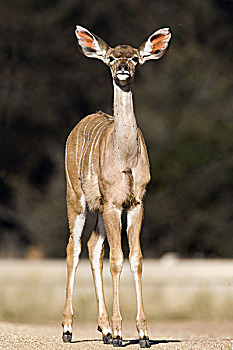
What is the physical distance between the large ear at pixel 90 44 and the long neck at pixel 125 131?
0.60 meters

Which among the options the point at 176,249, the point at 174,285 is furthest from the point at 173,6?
the point at 174,285

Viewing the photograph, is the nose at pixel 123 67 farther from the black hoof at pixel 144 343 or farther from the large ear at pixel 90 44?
the black hoof at pixel 144 343

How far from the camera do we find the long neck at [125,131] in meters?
9.51

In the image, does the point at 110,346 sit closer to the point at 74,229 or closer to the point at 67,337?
the point at 67,337

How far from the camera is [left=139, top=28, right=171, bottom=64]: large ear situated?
32.5 feet

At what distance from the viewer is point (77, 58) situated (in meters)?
27.9

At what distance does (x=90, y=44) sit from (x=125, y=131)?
1.11m

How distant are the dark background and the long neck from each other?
16777 mm

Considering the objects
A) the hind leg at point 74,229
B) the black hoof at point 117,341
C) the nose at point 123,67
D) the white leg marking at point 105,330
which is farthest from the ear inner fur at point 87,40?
the black hoof at point 117,341

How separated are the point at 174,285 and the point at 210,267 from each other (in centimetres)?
559

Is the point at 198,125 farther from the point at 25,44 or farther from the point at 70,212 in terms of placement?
the point at 70,212

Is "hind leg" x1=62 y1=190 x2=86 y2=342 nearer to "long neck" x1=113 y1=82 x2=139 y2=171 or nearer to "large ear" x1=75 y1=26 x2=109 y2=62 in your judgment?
"long neck" x1=113 y1=82 x2=139 y2=171

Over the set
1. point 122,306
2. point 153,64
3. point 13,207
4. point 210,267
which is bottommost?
point 122,306

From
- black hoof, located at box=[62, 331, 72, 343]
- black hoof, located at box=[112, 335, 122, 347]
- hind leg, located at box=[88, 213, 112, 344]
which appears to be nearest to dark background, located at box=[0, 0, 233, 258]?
hind leg, located at box=[88, 213, 112, 344]
